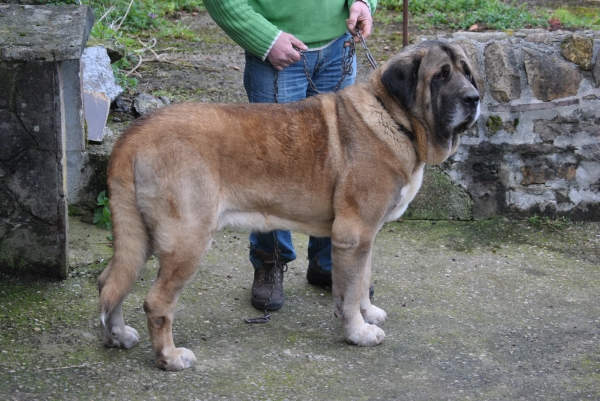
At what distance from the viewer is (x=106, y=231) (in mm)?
5363

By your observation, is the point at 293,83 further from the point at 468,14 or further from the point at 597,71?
the point at 468,14

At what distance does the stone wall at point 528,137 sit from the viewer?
5.59m

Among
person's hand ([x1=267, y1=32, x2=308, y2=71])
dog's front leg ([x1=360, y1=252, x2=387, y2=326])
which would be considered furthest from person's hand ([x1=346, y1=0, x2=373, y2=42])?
dog's front leg ([x1=360, y1=252, x2=387, y2=326])

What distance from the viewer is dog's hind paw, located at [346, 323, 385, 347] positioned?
4102 millimetres

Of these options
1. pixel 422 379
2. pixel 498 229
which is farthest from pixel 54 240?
pixel 498 229

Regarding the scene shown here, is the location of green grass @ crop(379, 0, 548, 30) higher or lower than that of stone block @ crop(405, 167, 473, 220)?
higher

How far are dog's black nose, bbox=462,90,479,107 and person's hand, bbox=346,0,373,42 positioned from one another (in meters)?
0.82

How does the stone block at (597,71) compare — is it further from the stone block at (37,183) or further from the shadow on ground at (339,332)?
the stone block at (37,183)

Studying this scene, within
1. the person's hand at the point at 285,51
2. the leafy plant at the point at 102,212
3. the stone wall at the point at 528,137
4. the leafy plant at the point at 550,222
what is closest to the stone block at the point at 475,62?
the stone wall at the point at 528,137

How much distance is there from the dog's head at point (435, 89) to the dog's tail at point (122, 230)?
1.43 m

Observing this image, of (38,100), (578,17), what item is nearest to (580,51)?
(578,17)

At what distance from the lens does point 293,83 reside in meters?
4.38

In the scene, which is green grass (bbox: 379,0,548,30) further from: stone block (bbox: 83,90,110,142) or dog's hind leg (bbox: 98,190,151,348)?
dog's hind leg (bbox: 98,190,151,348)

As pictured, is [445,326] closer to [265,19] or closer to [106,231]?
[265,19]
